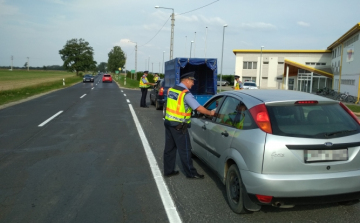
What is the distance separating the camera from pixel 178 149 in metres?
5.43

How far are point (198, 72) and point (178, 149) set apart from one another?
1150 cm

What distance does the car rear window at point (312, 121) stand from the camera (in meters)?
3.78

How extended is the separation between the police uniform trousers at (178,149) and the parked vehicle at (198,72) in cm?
828

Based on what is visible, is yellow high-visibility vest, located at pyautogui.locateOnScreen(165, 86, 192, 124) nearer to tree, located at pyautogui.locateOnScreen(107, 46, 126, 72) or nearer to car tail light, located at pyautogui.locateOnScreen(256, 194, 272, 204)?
car tail light, located at pyautogui.locateOnScreen(256, 194, 272, 204)

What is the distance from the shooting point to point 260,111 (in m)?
4.00

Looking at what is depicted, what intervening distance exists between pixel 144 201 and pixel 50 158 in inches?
120

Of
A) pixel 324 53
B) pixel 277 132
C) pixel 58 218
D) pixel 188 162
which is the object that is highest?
pixel 324 53

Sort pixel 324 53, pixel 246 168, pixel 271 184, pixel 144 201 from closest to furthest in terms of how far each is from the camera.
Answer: pixel 271 184 → pixel 246 168 → pixel 144 201 → pixel 324 53

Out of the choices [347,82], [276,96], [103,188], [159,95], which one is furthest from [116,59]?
[276,96]

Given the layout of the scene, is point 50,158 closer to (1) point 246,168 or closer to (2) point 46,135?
(2) point 46,135

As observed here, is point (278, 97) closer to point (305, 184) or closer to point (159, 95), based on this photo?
point (305, 184)

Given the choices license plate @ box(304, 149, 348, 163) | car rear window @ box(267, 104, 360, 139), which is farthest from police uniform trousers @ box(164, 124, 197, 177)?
license plate @ box(304, 149, 348, 163)

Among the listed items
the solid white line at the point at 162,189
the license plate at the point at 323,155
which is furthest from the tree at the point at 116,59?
the license plate at the point at 323,155

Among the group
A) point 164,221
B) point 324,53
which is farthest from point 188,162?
point 324,53
